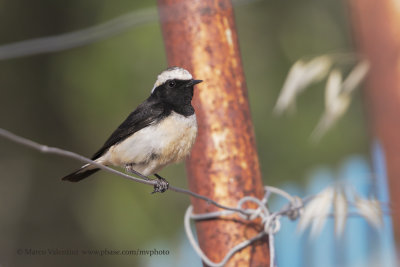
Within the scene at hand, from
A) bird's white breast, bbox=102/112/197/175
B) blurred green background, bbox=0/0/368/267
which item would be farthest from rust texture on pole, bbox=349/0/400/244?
blurred green background, bbox=0/0/368/267

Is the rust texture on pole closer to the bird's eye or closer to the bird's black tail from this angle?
the bird's eye

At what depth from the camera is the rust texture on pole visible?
2654mm

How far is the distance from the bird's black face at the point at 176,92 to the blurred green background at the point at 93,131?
2997mm

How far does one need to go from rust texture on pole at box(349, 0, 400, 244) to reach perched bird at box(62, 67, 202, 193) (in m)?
0.86

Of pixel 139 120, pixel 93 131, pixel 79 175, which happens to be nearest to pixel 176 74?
pixel 139 120

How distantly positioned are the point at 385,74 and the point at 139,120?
117 centimetres

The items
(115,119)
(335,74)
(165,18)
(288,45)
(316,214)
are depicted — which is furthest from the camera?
(288,45)

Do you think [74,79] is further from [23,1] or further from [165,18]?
[165,18]

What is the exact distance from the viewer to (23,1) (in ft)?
20.6

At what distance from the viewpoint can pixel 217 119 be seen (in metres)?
2.74

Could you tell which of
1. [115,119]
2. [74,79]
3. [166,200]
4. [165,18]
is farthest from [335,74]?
[74,79]

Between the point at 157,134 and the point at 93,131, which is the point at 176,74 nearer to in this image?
the point at 157,134

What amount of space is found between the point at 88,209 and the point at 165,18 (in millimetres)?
4185

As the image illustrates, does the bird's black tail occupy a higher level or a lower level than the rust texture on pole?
lower
